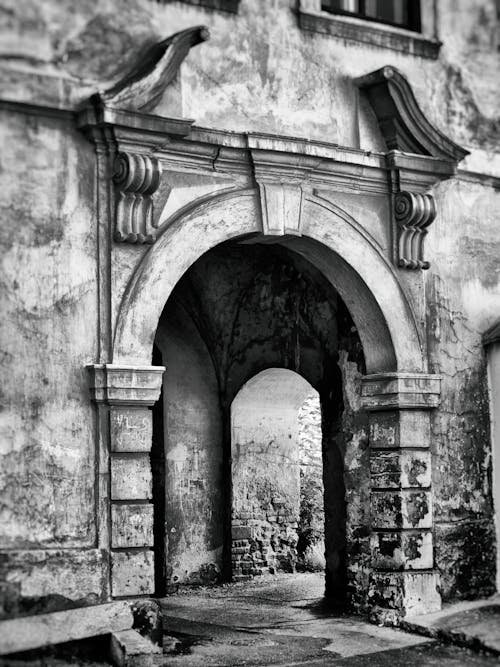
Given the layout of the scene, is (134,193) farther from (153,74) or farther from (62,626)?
(62,626)

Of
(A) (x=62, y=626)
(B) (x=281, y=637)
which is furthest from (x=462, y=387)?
(A) (x=62, y=626)

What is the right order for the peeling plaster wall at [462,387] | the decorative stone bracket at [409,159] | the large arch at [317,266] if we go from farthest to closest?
the peeling plaster wall at [462,387]
the decorative stone bracket at [409,159]
the large arch at [317,266]

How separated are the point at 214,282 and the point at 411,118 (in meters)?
3.00

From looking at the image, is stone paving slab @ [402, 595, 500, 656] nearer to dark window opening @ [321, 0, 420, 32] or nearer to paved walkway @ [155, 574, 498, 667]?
paved walkway @ [155, 574, 498, 667]

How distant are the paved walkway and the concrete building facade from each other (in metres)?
0.39

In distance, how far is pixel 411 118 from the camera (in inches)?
331

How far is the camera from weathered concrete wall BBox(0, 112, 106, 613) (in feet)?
22.2

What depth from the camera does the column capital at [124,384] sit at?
7062 millimetres

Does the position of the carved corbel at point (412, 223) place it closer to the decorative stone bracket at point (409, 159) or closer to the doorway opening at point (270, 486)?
the decorative stone bracket at point (409, 159)

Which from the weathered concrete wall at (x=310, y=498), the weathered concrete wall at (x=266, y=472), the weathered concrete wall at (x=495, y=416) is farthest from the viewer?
the weathered concrete wall at (x=310, y=498)

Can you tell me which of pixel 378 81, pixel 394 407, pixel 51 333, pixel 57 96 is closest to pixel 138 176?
pixel 57 96

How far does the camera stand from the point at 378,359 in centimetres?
864

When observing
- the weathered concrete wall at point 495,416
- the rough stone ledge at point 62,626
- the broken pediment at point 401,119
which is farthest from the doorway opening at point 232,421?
the rough stone ledge at point 62,626

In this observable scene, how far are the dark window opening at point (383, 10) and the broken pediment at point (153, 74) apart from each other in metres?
1.63
